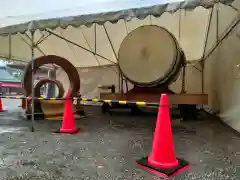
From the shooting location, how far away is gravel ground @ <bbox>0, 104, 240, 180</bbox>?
6.04 ft

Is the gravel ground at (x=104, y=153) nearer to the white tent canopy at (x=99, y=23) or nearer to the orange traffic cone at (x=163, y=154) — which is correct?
the orange traffic cone at (x=163, y=154)

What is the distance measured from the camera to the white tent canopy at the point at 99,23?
3068mm

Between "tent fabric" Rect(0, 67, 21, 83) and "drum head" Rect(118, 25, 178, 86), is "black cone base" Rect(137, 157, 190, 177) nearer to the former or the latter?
"drum head" Rect(118, 25, 178, 86)

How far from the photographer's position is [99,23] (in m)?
3.24

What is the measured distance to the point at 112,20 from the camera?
3143 millimetres

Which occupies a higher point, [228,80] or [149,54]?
[149,54]

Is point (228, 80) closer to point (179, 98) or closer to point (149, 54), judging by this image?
point (179, 98)

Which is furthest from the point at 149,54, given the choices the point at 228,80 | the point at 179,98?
the point at 228,80

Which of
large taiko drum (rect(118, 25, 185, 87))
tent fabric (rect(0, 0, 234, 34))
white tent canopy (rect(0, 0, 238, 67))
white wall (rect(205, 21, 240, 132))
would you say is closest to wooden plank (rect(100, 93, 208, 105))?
large taiko drum (rect(118, 25, 185, 87))

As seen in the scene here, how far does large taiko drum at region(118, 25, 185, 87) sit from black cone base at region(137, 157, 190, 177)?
2.73 meters

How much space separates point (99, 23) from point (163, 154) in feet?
6.92

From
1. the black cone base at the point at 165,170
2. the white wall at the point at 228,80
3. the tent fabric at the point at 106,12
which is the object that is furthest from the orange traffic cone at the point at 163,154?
the white wall at the point at 228,80

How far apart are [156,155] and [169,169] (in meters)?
0.19

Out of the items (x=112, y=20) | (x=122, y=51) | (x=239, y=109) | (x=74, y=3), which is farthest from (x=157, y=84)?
(x=74, y=3)
